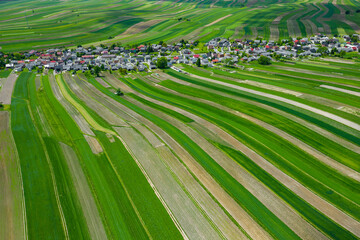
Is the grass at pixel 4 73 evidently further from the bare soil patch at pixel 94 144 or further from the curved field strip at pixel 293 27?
the curved field strip at pixel 293 27

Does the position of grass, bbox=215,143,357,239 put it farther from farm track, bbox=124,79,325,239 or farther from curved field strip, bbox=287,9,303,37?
curved field strip, bbox=287,9,303,37

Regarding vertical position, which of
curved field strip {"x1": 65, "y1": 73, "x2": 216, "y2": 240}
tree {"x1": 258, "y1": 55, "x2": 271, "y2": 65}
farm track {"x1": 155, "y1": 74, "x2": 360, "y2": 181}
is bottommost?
tree {"x1": 258, "y1": 55, "x2": 271, "y2": 65}

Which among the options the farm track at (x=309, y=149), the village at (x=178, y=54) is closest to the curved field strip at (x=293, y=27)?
the village at (x=178, y=54)

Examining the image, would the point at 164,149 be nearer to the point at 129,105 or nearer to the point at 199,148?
the point at 199,148

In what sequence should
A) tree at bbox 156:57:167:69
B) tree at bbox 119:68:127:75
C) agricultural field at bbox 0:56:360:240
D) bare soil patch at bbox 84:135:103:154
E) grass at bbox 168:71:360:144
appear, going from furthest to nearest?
tree at bbox 156:57:167:69
tree at bbox 119:68:127:75
grass at bbox 168:71:360:144
bare soil patch at bbox 84:135:103:154
agricultural field at bbox 0:56:360:240

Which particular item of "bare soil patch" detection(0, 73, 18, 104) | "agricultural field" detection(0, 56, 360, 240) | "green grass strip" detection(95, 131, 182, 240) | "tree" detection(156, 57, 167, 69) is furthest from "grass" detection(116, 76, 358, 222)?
"bare soil patch" detection(0, 73, 18, 104)

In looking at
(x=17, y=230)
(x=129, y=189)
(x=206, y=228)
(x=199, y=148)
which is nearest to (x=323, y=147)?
(x=199, y=148)

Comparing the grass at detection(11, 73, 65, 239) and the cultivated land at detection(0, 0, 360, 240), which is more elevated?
the grass at detection(11, 73, 65, 239)
